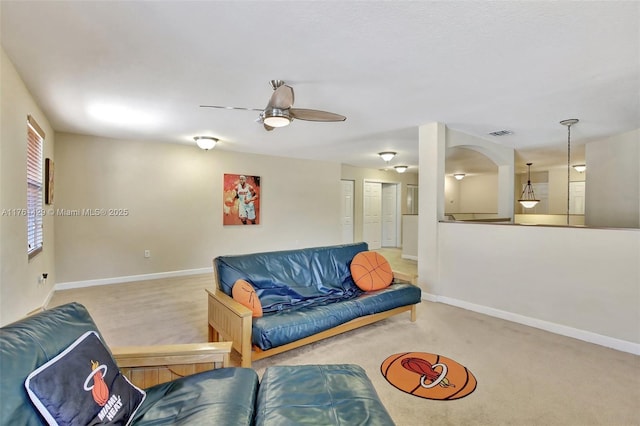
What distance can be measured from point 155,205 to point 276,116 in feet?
12.1

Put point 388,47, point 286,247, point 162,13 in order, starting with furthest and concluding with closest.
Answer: point 286,247 → point 388,47 → point 162,13

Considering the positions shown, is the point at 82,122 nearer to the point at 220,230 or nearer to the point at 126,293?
the point at 126,293

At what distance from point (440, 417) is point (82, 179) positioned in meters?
5.52

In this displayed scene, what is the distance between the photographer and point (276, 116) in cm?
265

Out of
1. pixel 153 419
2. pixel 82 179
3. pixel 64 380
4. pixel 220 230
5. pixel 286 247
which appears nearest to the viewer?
pixel 64 380

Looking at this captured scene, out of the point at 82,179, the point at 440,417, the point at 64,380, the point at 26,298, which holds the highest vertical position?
the point at 82,179

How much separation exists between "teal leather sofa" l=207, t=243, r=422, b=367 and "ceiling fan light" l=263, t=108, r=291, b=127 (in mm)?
1272

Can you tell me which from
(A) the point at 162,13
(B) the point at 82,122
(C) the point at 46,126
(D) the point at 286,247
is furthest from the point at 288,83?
(D) the point at 286,247

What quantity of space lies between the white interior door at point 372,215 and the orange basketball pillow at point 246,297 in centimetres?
617

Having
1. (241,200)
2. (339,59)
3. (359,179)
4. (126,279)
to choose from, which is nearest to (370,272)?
(339,59)

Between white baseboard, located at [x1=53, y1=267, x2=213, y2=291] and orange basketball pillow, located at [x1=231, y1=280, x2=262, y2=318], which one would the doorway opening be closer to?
white baseboard, located at [x1=53, y1=267, x2=213, y2=291]

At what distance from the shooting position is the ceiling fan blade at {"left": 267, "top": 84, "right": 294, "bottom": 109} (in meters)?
2.53

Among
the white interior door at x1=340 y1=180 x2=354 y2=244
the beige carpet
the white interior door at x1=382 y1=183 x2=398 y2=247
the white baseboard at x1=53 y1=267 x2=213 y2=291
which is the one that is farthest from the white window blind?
the white interior door at x1=382 y1=183 x2=398 y2=247

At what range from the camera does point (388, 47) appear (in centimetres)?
215
